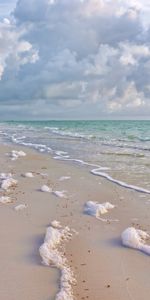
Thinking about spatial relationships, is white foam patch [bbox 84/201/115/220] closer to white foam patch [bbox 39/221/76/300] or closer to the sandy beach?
the sandy beach

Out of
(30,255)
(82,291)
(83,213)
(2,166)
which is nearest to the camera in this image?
(82,291)

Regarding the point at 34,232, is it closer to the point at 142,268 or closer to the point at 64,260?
the point at 64,260

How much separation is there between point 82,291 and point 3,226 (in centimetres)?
280

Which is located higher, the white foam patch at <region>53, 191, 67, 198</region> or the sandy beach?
the white foam patch at <region>53, 191, 67, 198</region>

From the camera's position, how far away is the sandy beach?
4.83 meters

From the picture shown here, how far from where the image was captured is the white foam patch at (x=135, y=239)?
616 centimetres

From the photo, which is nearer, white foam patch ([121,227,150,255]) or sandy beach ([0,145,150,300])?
sandy beach ([0,145,150,300])

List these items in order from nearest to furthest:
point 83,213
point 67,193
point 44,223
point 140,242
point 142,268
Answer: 1. point 142,268
2. point 140,242
3. point 44,223
4. point 83,213
5. point 67,193

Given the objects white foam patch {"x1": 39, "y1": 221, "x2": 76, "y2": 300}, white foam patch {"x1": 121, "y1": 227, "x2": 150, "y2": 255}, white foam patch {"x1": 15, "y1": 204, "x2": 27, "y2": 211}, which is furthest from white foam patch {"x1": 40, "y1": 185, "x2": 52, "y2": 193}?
white foam patch {"x1": 121, "y1": 227, "x2": 150, "y2": 255}

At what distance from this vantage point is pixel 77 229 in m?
7.11

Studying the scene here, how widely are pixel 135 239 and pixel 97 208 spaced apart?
2.04 meters

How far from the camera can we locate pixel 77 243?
638 cm

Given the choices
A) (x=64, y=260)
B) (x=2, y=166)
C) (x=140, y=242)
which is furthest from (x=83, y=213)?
(x=2, y=166)

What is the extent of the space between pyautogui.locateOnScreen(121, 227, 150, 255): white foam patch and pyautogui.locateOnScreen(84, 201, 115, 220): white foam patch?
55.7 inches
